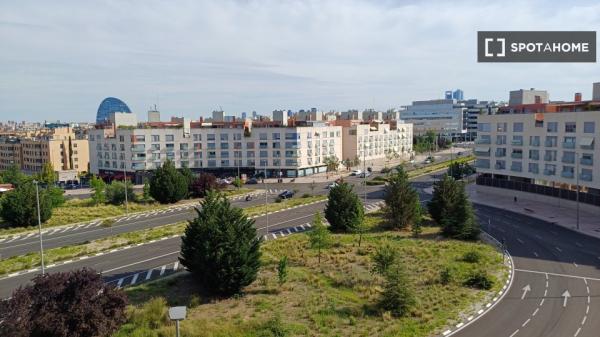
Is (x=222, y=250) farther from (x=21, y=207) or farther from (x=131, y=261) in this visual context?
(x=21, y=207)

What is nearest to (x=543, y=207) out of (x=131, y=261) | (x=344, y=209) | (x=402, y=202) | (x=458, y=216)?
(x=458, y=216)

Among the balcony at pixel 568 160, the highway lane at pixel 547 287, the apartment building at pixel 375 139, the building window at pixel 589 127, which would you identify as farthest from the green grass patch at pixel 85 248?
the apartment building at pixel 375 139

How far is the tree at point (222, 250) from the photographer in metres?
30.0

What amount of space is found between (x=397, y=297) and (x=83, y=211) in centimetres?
5375

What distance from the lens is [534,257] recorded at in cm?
4228

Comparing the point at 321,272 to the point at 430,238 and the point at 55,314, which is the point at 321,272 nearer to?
the point at 430,238

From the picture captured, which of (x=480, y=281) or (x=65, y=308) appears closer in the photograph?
(x=65, y=308)

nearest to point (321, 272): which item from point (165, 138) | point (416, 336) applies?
point (416, 336)

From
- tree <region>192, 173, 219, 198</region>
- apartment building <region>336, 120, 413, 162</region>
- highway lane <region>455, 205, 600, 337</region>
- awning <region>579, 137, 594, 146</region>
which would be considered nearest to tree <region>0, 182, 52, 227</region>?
tree <region>192, 173, 219, 198</region>

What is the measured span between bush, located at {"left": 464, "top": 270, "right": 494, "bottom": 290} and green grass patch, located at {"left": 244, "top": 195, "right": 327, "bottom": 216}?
32556 mm

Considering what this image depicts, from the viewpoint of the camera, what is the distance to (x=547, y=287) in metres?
33.9

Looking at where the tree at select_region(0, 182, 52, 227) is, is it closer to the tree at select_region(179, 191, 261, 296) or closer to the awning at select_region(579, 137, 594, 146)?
the tree at select_region(179, 191, 261, 296)

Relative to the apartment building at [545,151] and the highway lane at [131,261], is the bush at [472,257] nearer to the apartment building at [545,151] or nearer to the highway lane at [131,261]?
the highway lane at [131,261]

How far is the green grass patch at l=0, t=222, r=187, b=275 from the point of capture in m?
39.7
